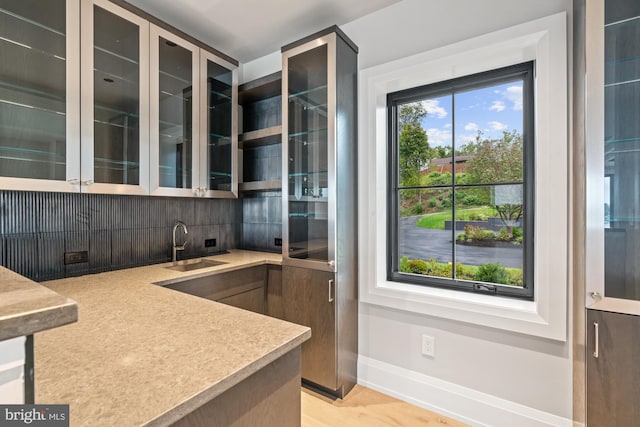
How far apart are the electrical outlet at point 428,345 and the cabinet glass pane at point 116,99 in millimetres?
2163

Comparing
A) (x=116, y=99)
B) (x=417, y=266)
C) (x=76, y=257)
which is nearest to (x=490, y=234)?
(x=417, y=266)

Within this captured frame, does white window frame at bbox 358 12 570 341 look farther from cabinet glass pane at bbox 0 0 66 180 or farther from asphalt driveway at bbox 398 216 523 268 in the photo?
cabinet glass pane at bbox 0 0 66 180

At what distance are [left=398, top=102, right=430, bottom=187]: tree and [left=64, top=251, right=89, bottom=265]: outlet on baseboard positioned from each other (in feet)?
7.24

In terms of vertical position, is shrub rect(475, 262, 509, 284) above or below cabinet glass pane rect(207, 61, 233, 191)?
below

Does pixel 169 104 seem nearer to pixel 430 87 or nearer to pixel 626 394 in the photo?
pixel 430 87

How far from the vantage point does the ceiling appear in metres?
2.08

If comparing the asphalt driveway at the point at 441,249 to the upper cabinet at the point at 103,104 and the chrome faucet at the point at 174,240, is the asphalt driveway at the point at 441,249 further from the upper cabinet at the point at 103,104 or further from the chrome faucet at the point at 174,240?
the chrome faucet at the point at 174,240

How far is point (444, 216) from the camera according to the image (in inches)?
82.0

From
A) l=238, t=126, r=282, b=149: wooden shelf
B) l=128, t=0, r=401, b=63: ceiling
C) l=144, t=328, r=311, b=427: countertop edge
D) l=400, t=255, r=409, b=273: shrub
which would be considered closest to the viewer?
l=144, t=328, r=311, b=427: countertop edge

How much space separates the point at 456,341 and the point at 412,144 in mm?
1364

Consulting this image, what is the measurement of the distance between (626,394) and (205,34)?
3366mm

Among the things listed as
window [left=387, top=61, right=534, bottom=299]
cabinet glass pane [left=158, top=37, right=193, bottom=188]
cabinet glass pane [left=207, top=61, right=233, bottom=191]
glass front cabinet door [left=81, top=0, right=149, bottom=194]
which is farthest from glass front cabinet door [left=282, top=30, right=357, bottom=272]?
glass front cabinet door [left=81, top=0, right=149, bottom=194]

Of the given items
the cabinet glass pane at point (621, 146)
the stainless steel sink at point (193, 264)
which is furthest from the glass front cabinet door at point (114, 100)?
the cabinet glass pane at point (621, 146)

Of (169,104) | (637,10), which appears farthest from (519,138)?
(169,104)
